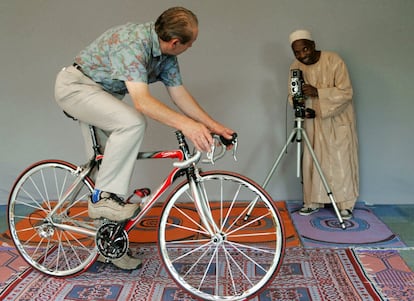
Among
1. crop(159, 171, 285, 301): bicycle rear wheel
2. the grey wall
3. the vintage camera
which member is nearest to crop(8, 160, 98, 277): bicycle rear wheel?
crop(159, 171, 285, 301): bicycle rear wheel

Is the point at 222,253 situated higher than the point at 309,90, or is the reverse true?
the point at 309,90

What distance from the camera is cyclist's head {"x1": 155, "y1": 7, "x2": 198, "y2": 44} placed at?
188cm

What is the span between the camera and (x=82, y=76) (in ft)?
7.18

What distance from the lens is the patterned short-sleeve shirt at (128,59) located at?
6.31ft

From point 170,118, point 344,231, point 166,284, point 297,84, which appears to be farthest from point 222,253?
point 297,84

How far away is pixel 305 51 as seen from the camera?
294 centimetres

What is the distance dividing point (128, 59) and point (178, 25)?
261 mm

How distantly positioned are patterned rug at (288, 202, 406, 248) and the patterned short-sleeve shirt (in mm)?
1330

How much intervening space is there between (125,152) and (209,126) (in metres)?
0.42

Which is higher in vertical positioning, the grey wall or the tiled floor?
the grey wall

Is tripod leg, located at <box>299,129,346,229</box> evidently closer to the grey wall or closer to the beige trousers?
the grey wall

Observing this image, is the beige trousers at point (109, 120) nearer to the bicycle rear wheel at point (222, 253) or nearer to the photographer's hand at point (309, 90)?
the bicycle rear wheel at point (222, 253)

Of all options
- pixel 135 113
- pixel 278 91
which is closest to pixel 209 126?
pixel 135 113

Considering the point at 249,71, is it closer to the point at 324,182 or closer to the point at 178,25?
the point at 324,182
